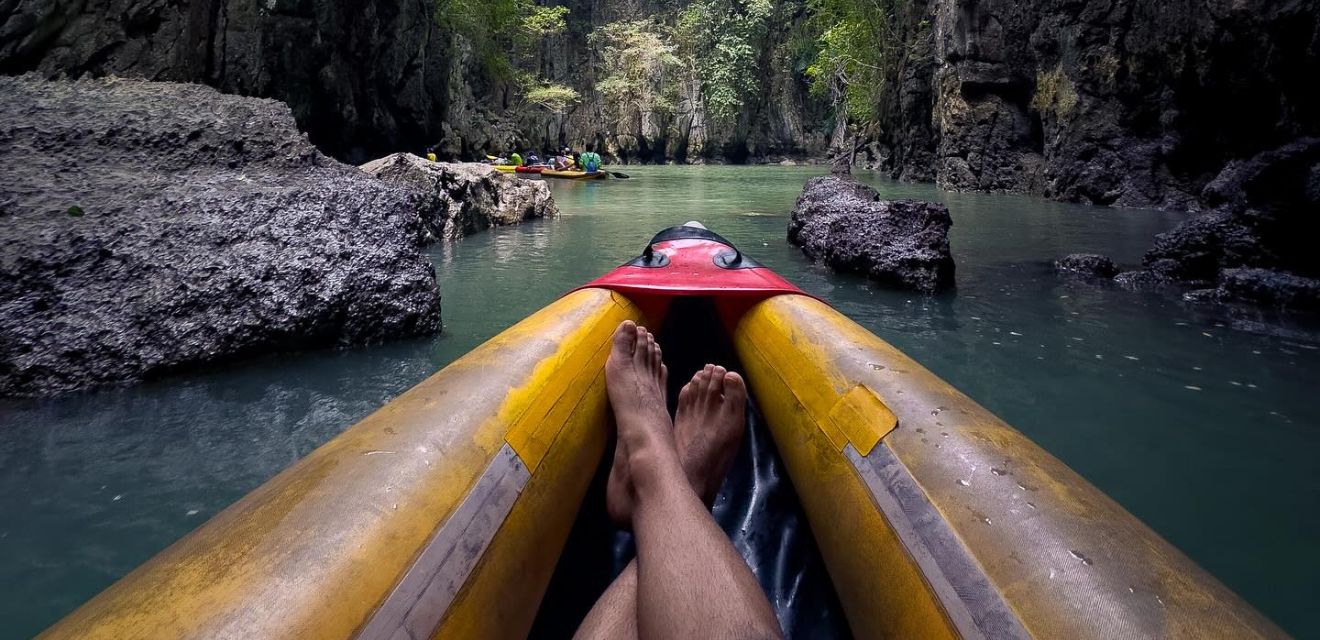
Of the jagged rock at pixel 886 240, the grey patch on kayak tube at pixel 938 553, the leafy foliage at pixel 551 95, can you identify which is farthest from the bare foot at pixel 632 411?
the leafy foliage at pixel 551 95

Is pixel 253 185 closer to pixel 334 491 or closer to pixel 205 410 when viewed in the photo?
pixel 205 410

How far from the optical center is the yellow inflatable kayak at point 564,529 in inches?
28.8

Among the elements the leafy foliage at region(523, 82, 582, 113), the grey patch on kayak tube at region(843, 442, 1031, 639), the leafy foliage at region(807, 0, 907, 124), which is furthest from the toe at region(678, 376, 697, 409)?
the leafy foliage at region(523, 82, 582, 113)

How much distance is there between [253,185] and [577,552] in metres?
2.86

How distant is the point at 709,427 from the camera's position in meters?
1.62

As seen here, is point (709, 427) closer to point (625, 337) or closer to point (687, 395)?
point (687, 395)

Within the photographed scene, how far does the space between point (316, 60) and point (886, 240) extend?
8.59 meters

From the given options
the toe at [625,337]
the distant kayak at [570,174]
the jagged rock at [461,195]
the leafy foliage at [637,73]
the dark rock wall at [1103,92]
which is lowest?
the toe at [625,337]

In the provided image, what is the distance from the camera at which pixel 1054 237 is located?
6207 mm

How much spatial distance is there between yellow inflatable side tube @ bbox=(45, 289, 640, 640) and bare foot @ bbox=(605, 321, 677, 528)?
0.08 metres

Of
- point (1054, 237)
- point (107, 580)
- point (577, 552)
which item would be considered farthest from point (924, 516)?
point (1054, 237)

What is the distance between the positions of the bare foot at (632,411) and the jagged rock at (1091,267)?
13.0 ft

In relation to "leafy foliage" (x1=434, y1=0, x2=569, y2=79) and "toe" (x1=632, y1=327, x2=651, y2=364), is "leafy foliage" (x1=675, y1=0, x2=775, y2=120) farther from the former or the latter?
"toe" (x1=632, y1=327, x2=651, y2=364)

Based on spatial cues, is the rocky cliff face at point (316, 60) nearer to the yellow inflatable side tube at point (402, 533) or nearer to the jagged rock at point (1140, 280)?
the yellow inflatable side tube at point (402, 533)
